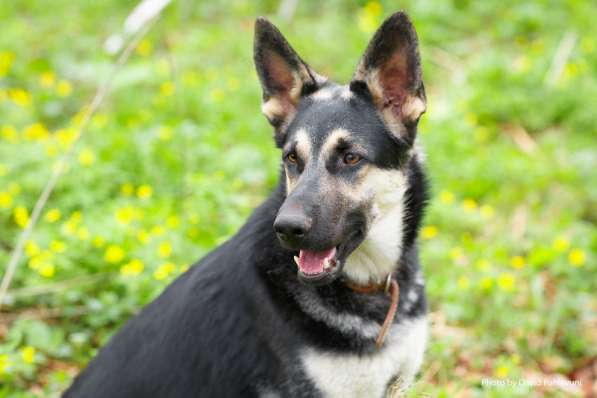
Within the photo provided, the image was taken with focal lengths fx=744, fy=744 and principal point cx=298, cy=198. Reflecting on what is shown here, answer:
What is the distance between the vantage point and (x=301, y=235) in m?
2.92

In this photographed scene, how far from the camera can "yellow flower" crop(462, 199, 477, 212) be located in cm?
593

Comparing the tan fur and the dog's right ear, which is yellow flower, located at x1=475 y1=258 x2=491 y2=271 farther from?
the dog's right ear

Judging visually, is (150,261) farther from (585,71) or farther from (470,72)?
(585,71)

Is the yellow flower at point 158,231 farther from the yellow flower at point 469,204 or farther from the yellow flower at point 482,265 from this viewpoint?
the yellow flower at point 469,204

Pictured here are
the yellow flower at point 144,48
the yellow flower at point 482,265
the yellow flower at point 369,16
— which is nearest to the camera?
the yellow flower at point 482,265

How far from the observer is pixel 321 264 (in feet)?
10.0

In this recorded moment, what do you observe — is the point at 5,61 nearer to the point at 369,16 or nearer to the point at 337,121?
the point at 369,16

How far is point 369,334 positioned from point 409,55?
1.20m

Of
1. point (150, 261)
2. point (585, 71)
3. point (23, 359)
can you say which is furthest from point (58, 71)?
point (585, 71)

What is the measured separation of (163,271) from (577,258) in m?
2.77

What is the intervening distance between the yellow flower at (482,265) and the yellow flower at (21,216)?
308cm

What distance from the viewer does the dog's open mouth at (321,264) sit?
3.01 metres

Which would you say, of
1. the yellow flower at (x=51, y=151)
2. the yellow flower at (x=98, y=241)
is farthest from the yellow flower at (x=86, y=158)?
the yellow flower at (x=98, y=241)

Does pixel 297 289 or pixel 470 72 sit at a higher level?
pixel 297 289
